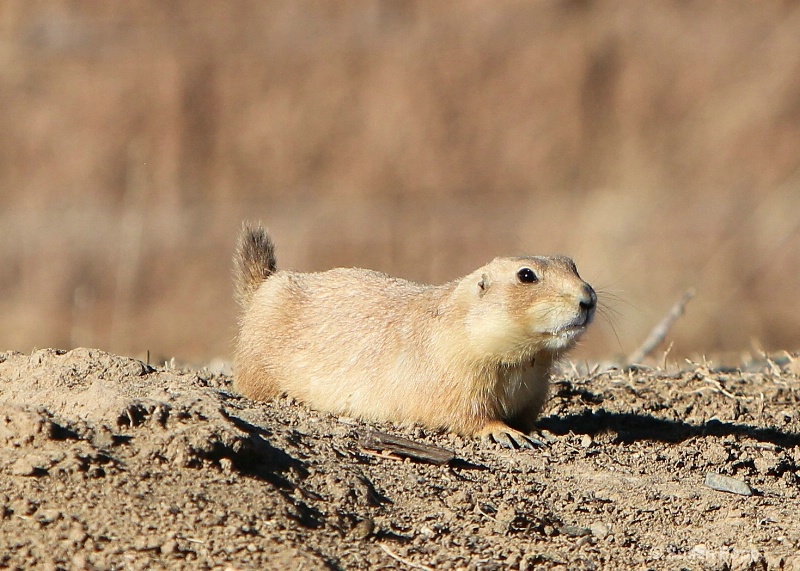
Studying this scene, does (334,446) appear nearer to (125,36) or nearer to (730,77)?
(125,36)

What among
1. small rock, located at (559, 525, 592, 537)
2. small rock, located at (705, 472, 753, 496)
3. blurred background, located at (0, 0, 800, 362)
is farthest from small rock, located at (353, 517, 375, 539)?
blurred background, located at (0, 0, 800, 362)

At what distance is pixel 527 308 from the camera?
5.16 metres

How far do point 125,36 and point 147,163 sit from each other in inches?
31.6

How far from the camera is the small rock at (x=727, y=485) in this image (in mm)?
4582

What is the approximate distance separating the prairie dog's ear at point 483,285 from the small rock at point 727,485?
128 cm

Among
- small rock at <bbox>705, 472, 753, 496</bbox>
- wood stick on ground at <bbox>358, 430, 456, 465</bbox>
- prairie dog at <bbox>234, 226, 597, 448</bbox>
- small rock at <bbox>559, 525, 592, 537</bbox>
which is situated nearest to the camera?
small rock at <bbox>559, 525, 592, 537</bbox>

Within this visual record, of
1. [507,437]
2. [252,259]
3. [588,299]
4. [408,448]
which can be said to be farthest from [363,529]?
[252,259]

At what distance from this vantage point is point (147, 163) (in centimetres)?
767

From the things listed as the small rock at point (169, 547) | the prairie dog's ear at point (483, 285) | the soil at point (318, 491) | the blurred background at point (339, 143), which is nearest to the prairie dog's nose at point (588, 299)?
the prairie dog's ear at point (483, 285)

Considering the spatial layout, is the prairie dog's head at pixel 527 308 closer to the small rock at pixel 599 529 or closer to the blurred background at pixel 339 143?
the small rock at pixel 599 529

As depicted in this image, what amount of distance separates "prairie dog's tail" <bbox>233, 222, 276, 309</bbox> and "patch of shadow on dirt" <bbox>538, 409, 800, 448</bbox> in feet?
5.70

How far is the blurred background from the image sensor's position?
7.59 m

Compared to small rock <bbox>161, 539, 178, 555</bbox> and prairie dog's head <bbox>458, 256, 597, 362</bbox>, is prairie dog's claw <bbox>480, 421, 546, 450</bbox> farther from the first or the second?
small rock <bbox>161, 539, 178, 555</bbox>

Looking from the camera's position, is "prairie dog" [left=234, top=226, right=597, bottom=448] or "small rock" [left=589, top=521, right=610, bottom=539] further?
"prairie dog" [left=234, top=226, right=597, bottom=448]
